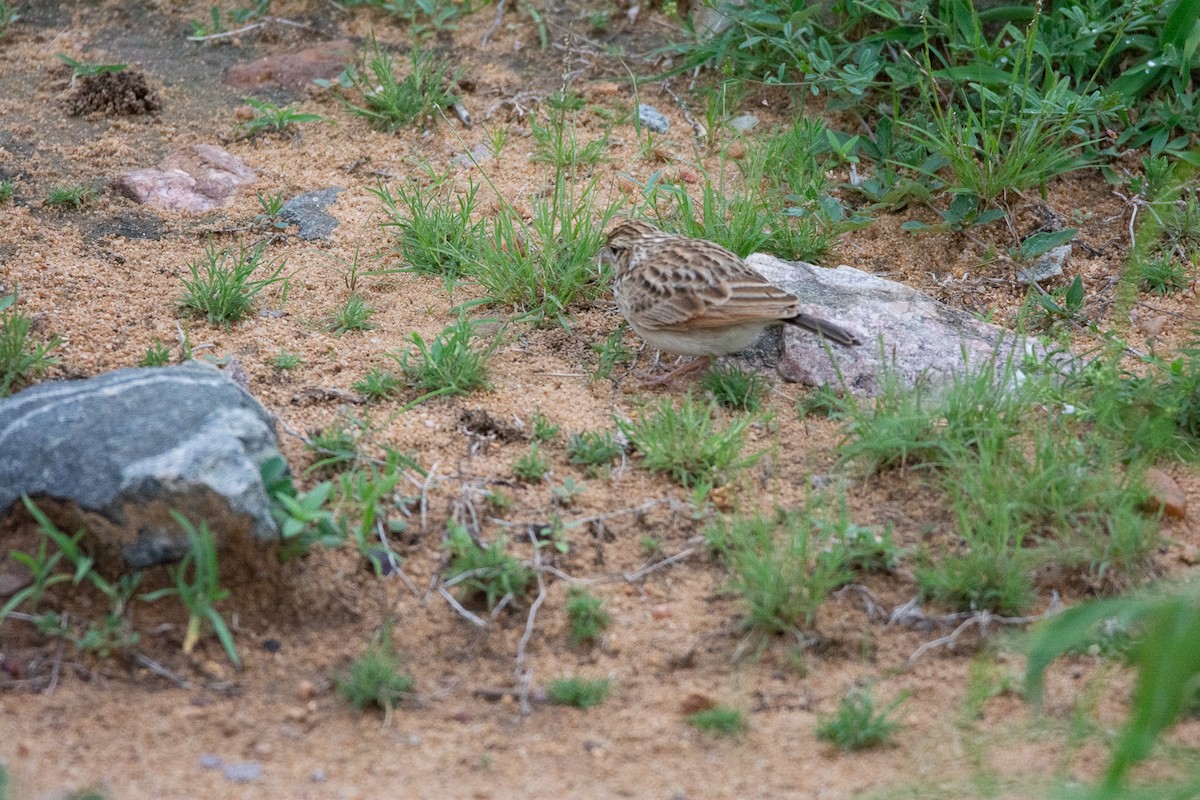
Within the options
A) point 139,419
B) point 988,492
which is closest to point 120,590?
point 139,419

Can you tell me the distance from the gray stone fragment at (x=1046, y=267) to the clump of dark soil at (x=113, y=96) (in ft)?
17.1

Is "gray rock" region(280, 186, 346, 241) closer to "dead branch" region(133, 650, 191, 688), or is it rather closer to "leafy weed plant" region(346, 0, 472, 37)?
"leafy weed plant" region(346, 0, 472, 37)

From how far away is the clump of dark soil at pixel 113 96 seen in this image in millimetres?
7645

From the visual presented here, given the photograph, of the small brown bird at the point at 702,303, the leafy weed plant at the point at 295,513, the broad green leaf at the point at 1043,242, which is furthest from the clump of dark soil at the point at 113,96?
the broad green leaf at the point at 1043,242

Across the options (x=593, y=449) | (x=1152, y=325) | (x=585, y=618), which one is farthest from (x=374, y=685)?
(x=1152, y=325)

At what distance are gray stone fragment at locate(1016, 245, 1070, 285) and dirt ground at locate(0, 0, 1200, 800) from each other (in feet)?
0.35

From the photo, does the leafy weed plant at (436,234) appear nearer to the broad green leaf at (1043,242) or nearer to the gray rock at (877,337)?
the gray rock at (877,337)

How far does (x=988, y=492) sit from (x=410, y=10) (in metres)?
5.74

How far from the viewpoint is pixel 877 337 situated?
569 centimetres

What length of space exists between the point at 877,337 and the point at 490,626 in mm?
2446

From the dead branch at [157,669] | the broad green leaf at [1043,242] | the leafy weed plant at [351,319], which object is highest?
the broad green leaf at [1043,242]

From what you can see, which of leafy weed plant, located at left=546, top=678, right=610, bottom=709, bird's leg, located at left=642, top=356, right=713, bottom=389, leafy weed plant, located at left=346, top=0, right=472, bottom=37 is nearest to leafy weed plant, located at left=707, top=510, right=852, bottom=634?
leafy weed plant, located at left=546, top=678, right=610, bottom=709

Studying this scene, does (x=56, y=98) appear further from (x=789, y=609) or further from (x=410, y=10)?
(x=789, y=609)

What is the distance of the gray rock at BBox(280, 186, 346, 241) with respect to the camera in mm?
6770
